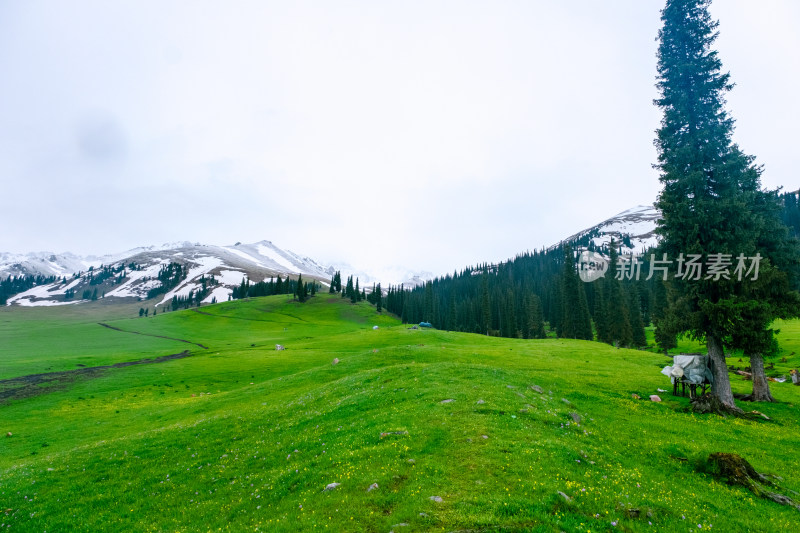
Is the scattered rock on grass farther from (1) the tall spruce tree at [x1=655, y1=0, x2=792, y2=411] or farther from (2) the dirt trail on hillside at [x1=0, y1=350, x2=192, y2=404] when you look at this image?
(2) the dirt trail on hillside at [x1=0, y1=350, x2=192, y2=404]

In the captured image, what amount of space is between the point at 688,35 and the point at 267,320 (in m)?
138

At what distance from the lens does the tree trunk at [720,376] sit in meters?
22.5

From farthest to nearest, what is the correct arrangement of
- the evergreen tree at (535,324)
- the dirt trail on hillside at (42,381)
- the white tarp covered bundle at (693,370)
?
the evergreen tree at (535,324), the dirt trail on hillside at (42,381), the white tarp covered bundle at (693,370)

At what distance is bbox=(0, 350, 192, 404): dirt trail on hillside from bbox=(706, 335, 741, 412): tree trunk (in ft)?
208

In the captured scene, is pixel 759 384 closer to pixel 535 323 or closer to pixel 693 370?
pixel 693 370

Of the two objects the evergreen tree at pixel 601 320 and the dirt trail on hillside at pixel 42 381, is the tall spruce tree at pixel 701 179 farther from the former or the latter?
the evergreen tree at pixel 601 320

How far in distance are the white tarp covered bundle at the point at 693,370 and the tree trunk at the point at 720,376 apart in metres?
0.62

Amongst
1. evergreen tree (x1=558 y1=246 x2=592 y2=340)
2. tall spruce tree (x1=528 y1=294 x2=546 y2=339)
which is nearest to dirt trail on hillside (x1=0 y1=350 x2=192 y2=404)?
evergreen tree (x1=558 y1=246 x2=592 y2=340)

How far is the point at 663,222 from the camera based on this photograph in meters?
25.6

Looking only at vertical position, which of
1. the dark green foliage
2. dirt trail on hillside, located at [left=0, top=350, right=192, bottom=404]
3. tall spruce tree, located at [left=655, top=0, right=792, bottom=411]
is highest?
tall spruce tree, located at [left=655, top=0, right=792, bottom=411]

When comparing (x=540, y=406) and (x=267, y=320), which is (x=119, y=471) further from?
(x=267, y=320)

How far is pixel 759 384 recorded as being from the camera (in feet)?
82.5

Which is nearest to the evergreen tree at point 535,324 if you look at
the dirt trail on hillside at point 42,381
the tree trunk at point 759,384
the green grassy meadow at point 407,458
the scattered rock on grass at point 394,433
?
the green grassy meadow at point 407,458

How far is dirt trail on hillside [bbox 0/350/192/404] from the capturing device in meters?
40.0
